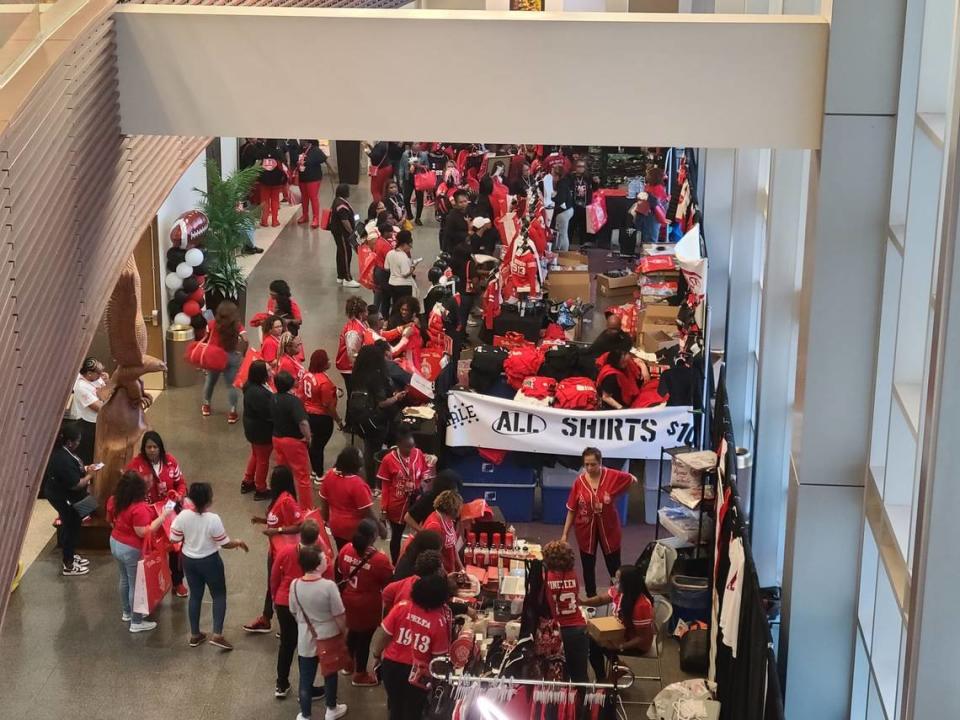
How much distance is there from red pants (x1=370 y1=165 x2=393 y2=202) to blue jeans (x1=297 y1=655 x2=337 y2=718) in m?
14.1

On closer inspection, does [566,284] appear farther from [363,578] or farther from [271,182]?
[363,578]

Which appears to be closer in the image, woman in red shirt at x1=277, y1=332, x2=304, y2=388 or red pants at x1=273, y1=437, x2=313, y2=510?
red pants at x1=273, y1=437, x2=313, y2=510

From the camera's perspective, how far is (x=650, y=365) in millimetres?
12219

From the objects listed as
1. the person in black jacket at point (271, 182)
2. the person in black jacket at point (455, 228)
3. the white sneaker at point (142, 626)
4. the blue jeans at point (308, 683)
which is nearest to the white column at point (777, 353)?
the blue jeans at point (308, 683)

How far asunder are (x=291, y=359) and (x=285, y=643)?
370cm

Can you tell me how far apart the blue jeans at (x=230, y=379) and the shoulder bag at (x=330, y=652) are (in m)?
5.54

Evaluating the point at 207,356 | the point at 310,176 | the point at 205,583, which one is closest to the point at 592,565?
the point at 205,583

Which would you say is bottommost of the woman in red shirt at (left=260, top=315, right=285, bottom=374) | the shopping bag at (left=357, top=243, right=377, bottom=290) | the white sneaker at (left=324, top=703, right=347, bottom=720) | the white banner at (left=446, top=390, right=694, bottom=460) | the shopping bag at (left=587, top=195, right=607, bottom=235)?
the white sneaker at (left=324, top=703, right=347, bottom=720)

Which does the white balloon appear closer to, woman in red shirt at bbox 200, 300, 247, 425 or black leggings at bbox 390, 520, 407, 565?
woman in red shirt at bbox 200, 300, 247, 425

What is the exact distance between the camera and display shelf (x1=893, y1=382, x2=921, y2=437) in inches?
238

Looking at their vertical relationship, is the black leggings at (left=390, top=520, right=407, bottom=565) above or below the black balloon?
below

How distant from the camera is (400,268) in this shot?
51.7 feet

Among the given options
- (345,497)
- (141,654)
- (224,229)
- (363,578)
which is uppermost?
(224,229)

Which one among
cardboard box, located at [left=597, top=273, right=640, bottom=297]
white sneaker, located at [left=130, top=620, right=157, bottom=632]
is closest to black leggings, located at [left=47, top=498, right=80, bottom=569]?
white sneaker, located at [left=130, top=620, right=157, bottom=632]
